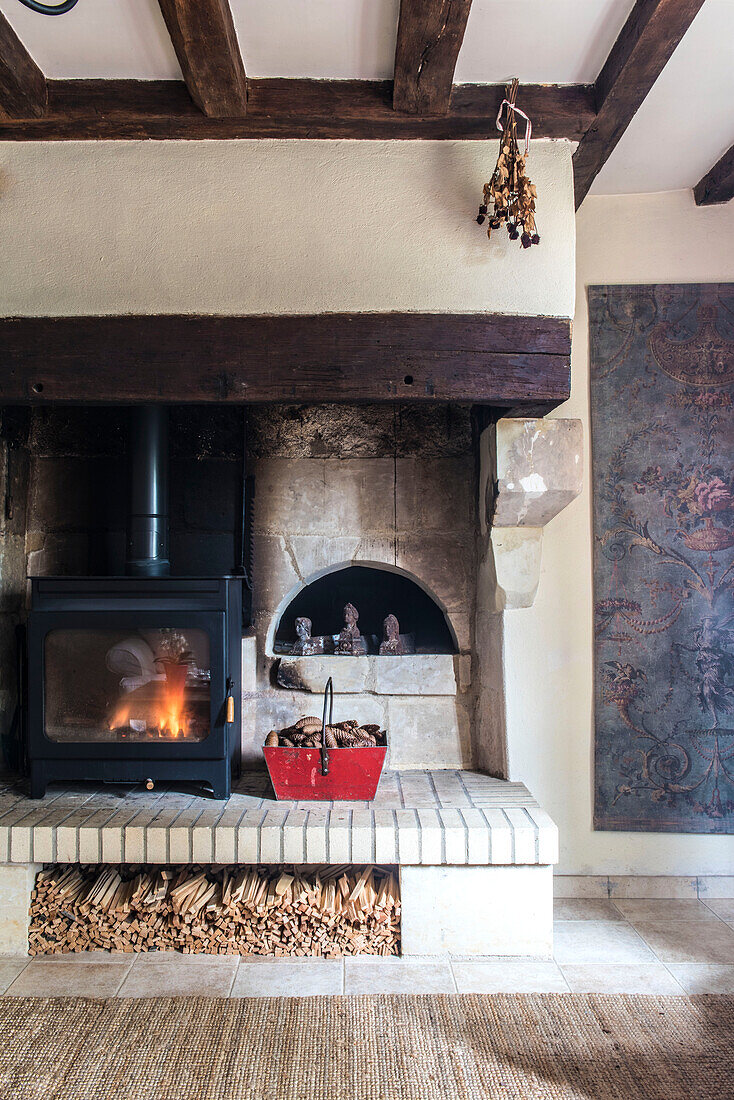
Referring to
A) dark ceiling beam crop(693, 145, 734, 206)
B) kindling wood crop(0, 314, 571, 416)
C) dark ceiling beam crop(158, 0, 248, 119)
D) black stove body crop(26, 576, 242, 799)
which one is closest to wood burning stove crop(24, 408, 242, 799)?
black stove body crop(26, 576, 242, 799)

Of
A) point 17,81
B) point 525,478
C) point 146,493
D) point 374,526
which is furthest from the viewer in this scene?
point 374,526

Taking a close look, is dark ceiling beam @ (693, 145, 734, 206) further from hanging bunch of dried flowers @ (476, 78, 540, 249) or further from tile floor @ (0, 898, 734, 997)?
tile floor @ (0, 898, 734, 997)

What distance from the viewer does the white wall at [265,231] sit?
2.06 m

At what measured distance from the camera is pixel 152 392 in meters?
2.06

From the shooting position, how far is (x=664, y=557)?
102 inches

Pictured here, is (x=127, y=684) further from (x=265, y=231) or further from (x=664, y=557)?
(x=664, y=557)

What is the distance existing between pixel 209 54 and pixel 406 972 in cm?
238

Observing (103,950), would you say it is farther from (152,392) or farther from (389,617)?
(152,392)

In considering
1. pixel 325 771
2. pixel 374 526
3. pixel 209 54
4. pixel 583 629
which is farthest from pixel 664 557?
pixel 209 54

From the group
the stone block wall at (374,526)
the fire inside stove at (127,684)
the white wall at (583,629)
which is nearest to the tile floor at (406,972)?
the white wall at (583,629)

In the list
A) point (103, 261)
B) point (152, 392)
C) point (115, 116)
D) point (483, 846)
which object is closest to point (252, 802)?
point (483, 846)

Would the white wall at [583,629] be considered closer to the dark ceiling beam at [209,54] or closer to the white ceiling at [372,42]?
the white ceiling at [372,42]

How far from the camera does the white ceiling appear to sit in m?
Answer: 1.74

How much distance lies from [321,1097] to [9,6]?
2504 millimetres
